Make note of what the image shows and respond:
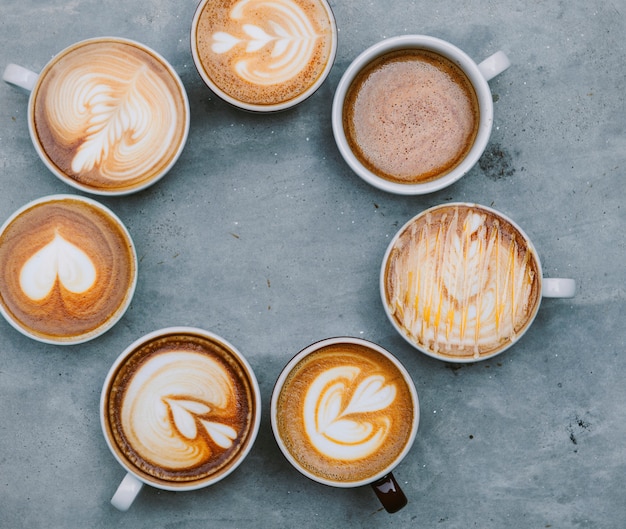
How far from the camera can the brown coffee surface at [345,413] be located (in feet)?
5.52

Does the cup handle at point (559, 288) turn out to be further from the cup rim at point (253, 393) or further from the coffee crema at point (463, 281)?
the cup rim at point (253, 393)

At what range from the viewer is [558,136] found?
6.01 feet

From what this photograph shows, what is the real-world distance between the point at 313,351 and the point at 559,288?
Result: 2.18 feet

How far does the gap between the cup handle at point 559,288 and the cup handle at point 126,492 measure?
46.2 inches

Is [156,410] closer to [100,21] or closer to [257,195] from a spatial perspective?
[257,195]

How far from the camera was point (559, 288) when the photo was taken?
5.50ft

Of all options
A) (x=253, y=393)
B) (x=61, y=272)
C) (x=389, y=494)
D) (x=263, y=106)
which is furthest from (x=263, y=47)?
(x=389, y=494)

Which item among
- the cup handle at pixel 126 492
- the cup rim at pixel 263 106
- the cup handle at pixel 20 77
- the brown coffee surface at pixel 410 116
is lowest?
the cup handle at pixel 126 492

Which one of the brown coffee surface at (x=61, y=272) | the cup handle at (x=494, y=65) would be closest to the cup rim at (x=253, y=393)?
the brown coffee surface at (x=61, y=272)

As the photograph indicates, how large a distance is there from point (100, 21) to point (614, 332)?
1.71 m

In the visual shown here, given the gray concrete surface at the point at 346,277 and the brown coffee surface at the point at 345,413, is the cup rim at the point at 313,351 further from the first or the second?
the gray concrete surface at the point at 346,277

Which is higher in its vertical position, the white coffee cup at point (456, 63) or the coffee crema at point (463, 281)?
the white coffee cup at point (456, 63)

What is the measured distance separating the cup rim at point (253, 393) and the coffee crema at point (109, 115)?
0.40 m

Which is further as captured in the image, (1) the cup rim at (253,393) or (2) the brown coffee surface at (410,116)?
(2) the brown coffee surface at (410,116)
